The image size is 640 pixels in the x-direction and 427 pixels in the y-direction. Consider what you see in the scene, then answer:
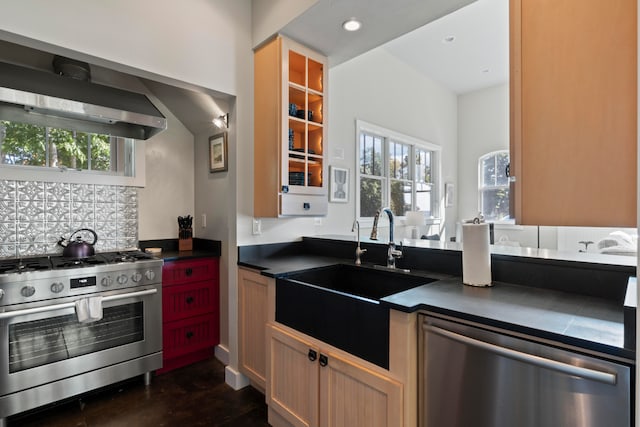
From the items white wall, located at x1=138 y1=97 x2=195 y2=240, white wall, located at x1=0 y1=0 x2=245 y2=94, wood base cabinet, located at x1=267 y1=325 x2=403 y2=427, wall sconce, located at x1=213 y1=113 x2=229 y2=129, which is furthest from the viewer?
white wall, located at x1=138 y1=97 x2=195 y2=240

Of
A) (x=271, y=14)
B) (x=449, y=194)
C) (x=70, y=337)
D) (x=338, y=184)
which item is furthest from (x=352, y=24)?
(x=449, y=194)

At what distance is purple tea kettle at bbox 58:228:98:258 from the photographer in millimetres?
2441

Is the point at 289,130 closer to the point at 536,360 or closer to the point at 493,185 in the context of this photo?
the point at 536,360

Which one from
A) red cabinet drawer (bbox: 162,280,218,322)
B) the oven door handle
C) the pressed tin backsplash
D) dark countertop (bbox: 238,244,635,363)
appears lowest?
red cabinet drawer (bbox: 162,280,218,322)

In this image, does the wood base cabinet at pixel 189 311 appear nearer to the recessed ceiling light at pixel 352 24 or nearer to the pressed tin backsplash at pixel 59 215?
the pressed tin backsplash at pixel 59 215

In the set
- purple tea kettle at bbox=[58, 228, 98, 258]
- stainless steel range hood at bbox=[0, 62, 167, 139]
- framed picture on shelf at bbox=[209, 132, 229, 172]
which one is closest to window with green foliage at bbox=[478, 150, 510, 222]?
framed picture on shelf at bbox=[209, 132, 229, 172]

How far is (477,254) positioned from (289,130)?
5.02 ft

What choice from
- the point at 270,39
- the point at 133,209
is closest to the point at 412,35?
the point at 270,39

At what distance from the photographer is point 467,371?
112 centimetres

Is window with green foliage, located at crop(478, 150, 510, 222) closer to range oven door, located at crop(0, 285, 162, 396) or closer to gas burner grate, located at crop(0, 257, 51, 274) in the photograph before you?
range oven door, located at crop(0, 285, 162, 396)

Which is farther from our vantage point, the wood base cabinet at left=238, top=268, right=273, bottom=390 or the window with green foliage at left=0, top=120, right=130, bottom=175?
the window with green foliage at left=0, top=120, right=130, bottom=175

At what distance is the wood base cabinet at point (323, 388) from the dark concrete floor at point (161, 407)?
33 cm

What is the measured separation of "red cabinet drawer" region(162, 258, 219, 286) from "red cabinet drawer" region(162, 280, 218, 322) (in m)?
0.05

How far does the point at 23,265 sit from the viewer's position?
2096mm
